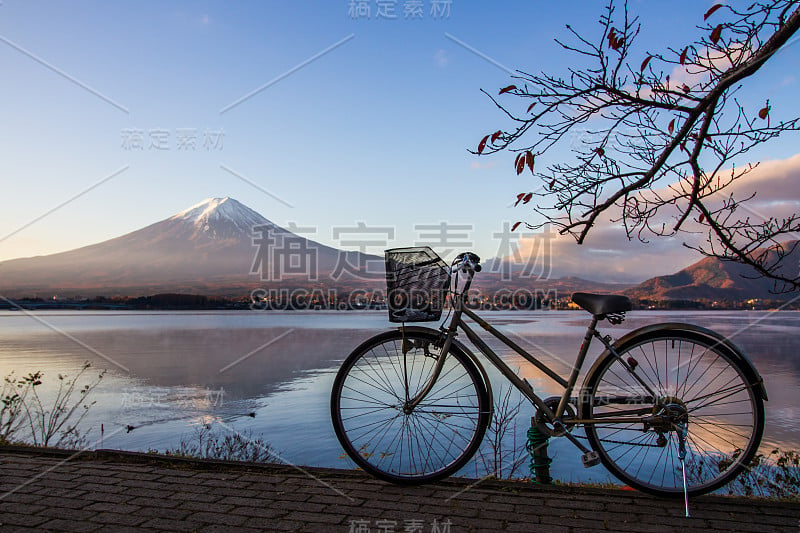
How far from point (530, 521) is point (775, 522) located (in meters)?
1.18

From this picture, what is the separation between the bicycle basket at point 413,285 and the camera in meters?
2.99

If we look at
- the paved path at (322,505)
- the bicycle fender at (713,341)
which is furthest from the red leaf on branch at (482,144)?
the paved path at (322,505)

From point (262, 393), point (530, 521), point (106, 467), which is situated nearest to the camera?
point (530, 521)

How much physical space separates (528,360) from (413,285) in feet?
2.59

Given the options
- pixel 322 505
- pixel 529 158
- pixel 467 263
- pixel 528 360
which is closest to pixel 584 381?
pixel 528 360

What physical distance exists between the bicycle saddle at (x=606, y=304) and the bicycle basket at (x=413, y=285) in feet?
2.68

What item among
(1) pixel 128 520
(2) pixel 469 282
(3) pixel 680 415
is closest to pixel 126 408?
(1) pixel 128 520

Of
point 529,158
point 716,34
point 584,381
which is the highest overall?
point 716,34

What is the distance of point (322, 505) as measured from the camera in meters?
2.81

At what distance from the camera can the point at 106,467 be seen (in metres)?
3.51

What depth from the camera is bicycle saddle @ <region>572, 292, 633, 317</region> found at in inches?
114

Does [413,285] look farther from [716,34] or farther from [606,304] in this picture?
[716,34]

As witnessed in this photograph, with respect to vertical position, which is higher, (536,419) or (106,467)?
(536,419)

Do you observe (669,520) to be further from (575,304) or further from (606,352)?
(575,304)
